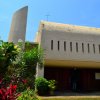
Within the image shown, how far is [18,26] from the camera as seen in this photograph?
1473 centimetres

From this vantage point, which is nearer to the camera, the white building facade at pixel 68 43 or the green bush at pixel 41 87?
the green bush at pixel 41 87

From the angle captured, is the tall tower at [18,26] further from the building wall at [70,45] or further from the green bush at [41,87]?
the green bush at [41,87]

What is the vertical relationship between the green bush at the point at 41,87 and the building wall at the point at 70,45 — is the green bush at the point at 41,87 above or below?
below

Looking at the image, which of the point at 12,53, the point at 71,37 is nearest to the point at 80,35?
the point at 71,37

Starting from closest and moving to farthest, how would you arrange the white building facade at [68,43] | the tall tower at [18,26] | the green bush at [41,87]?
1. the green bush at [41,87]
2. the tall tower at [18,26]
3. the white building facade at [68,43]

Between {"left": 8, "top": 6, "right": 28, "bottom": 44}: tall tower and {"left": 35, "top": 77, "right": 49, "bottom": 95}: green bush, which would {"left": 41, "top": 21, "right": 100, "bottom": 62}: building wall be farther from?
{"left": 35, "top": 77, "right": 49, "bottom": 95}: green bush

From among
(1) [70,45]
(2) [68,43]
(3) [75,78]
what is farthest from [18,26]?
(3) [75,78]

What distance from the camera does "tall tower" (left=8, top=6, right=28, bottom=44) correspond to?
47.2ft

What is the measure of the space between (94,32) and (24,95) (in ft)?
39.0

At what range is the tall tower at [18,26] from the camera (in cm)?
1439

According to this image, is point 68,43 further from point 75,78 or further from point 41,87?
point 75,78

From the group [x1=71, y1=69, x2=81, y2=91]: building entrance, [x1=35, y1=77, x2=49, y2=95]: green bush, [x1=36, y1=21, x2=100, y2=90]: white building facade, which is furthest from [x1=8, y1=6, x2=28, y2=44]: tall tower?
[x1=71, y1=69, x2=81, y2=91]: building entrance

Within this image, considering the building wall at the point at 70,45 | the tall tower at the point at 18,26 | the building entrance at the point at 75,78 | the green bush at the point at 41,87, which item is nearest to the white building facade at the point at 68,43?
the building wall at the point at 70,45

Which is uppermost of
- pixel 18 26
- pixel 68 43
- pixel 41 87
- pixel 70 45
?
pixel 18 26
